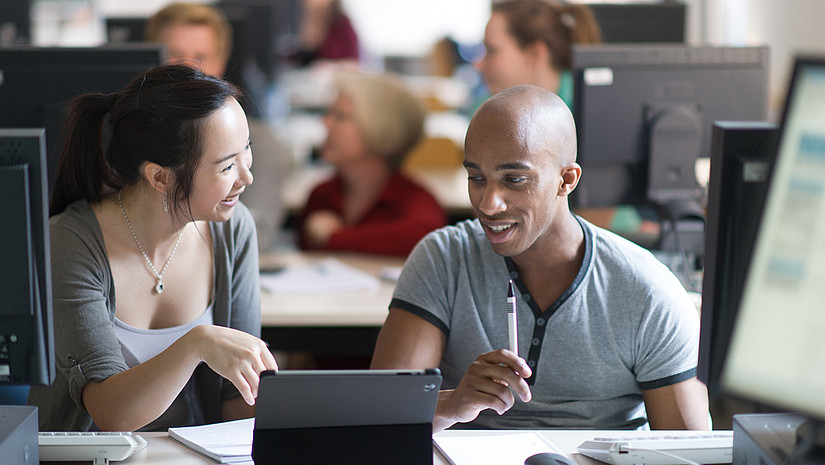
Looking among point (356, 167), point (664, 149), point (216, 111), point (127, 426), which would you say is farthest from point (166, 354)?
point (356, 167)

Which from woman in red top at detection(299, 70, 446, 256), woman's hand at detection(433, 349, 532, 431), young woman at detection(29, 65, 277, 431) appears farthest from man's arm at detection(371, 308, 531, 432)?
woman in red top at detection(299, 70, 446, 256)

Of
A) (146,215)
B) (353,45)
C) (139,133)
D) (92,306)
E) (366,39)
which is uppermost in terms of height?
(366,39)

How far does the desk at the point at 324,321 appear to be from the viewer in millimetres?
1955

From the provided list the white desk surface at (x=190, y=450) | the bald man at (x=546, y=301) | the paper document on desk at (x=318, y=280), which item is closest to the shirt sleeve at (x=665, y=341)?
the bald man at (x=546, y=301)

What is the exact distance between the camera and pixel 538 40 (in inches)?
96.8

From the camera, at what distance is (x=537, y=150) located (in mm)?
1294

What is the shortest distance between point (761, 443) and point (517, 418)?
1.58 ft

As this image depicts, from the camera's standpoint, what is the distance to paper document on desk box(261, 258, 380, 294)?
6.98ft

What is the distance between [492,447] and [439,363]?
29 centimetres

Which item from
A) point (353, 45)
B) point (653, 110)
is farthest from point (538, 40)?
point (353, 45)

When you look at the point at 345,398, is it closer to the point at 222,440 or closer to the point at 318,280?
the point at 222,440

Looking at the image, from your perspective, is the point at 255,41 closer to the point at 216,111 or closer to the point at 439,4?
the point at 216,111

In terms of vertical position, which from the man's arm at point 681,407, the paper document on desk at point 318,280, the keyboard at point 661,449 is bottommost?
the paper document on desk at point 318,280

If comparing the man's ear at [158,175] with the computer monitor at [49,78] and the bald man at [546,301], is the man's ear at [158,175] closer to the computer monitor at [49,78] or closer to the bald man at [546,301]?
the bald man at [546,301]
